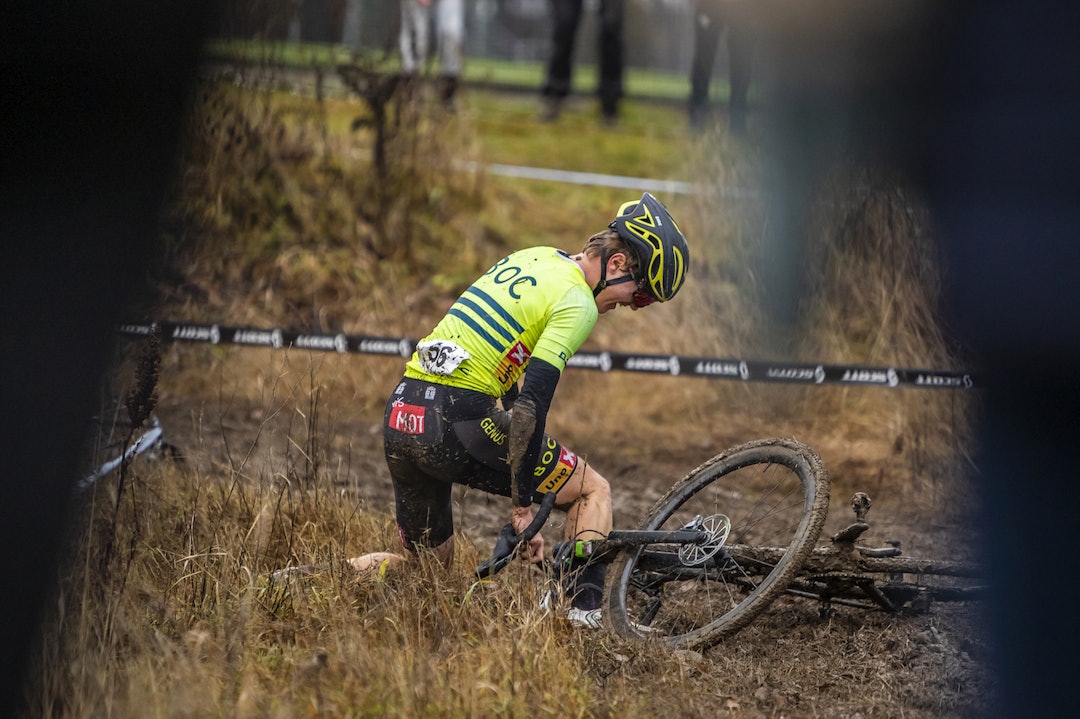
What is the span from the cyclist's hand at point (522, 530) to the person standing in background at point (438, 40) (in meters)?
6.66

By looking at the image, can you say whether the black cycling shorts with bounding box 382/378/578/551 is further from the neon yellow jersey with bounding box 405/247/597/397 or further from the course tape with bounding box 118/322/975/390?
the course tape with bounding box 118/322/975/390

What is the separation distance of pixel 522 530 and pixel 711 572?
839 mm

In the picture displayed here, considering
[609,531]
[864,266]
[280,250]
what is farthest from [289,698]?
[280,250]

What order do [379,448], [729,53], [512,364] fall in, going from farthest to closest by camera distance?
[729,53]
[379,448]
[512,364]

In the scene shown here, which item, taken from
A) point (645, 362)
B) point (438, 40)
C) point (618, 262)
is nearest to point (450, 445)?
point (618, 262)

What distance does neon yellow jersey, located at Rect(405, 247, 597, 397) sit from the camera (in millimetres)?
4090

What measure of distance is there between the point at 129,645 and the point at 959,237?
331 centimetres

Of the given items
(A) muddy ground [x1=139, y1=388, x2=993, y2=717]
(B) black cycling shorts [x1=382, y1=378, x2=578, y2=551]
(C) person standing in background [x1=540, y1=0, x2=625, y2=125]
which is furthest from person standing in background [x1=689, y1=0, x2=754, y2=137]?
(B) black cycling shorts [x1=382, y1=378, x2=578, y2=551]

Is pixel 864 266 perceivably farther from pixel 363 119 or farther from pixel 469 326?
pixel 363 119

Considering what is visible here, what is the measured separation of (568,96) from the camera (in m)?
14.4

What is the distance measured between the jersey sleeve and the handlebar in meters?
0.52

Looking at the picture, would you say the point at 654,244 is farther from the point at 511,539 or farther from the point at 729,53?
the point at 729,53

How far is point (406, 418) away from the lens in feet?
13.8

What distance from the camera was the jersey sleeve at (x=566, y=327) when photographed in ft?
12.9
